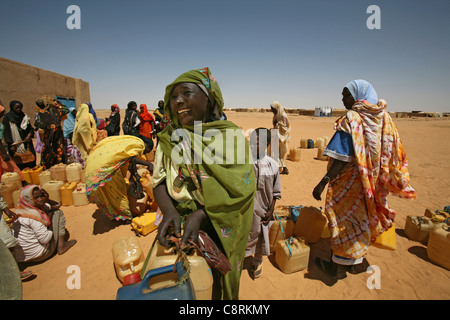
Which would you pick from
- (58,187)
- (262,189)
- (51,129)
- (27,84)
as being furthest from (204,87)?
(27,84)

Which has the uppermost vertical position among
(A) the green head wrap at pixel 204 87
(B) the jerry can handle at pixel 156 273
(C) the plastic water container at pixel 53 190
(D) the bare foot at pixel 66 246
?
(A) the green head wrap at pixel 204 87

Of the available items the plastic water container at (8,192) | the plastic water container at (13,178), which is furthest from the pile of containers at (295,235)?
the plastic water container at (13,178)

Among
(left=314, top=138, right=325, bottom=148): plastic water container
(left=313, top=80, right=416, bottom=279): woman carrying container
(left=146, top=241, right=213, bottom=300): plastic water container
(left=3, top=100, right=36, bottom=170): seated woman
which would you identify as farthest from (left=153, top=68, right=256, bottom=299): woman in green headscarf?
(left=314, top=138, right=325, bottom=148): plastic water container

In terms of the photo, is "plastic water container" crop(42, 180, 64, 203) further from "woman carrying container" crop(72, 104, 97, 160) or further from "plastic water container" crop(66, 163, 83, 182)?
"woman carrying container" crop(72, 104, 97, 160)

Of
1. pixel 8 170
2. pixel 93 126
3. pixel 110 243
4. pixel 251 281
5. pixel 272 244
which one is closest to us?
pixel 251 281

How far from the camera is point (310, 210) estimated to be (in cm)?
336

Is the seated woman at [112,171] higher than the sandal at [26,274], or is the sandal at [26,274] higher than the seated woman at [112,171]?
the seated woman at [112,171]

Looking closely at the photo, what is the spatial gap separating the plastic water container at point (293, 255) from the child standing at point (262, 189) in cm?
32

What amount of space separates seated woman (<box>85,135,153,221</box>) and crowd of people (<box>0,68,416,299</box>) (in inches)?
0.6

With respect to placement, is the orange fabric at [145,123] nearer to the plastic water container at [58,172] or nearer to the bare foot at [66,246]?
the plastic water container at [58,172]

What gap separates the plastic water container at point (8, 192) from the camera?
4559 millimetres
